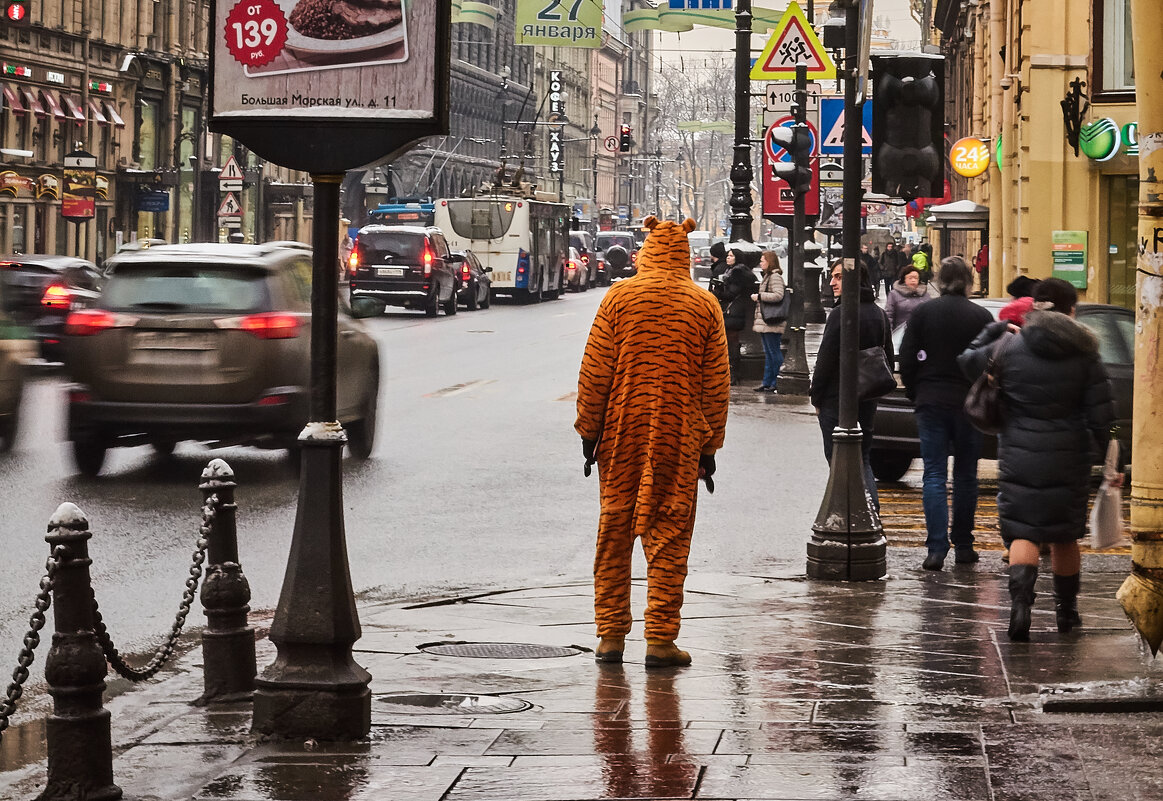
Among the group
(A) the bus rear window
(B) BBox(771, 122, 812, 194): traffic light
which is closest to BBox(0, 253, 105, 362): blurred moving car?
(B) BBox(771, 122, 812, 194): traffic light

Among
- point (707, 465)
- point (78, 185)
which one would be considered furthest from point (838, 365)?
point (78, 185)

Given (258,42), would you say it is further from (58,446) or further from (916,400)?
(58,446)

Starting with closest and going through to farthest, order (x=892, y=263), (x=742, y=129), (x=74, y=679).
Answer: (x=74, y=679), (x=742, y=129), (x=892, y=263)

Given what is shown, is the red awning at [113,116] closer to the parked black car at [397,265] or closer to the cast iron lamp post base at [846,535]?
the parked black car at [397,265]

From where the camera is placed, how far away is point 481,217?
52562 millimetres

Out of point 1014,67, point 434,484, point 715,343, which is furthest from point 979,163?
point 715,343

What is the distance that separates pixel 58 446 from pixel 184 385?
2.62 metres

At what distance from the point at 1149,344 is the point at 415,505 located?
7639 mm

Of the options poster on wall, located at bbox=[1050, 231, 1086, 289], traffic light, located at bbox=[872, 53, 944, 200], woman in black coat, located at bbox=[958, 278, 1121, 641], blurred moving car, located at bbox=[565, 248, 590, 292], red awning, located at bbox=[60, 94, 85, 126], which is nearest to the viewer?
woman in black coat, located at bbox=[958, 278, 1121, 641]

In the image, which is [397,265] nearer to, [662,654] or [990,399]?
[990,399]

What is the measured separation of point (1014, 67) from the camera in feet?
115

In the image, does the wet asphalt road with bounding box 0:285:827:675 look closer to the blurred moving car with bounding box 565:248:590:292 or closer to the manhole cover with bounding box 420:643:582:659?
the manhole cover with bounding box 420:643:582:659

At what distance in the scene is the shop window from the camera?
91.2 feet

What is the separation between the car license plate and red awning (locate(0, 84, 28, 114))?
40416 millimetres
